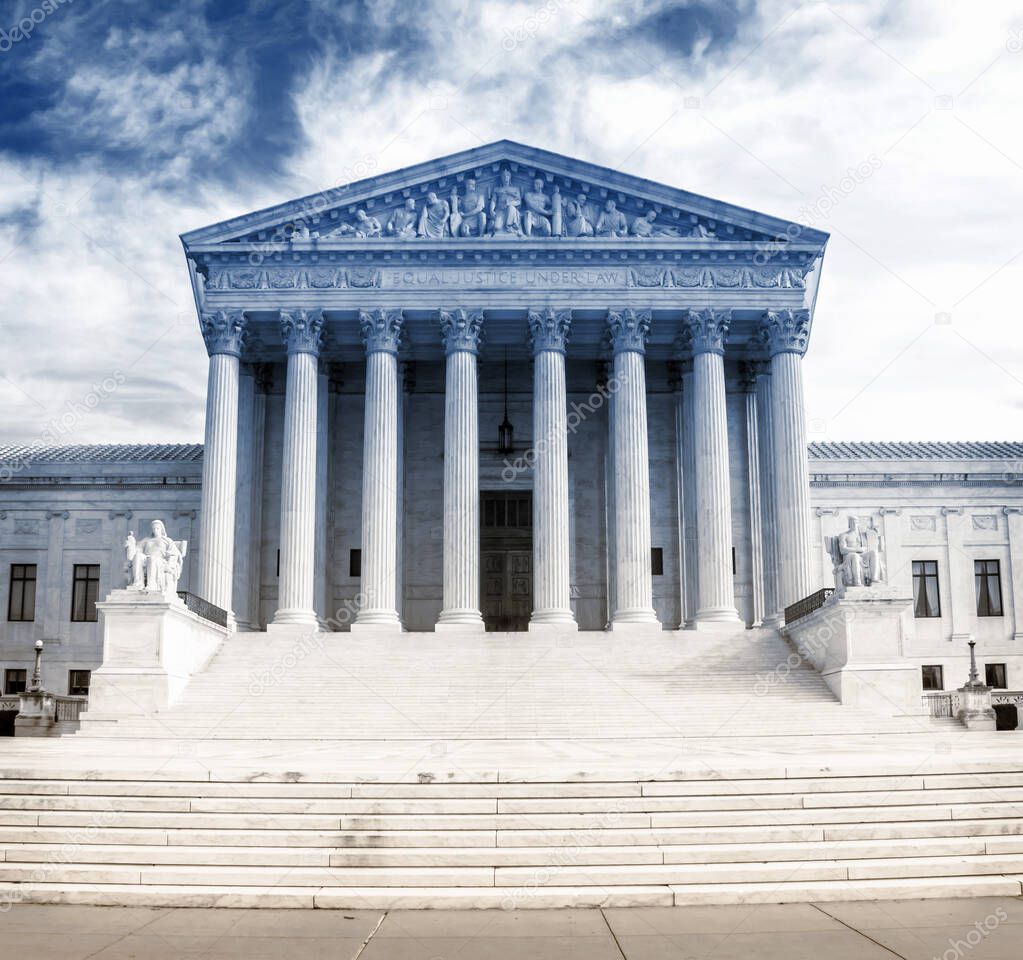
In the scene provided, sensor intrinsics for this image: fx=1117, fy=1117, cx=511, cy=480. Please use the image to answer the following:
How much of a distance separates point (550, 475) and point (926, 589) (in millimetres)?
20534

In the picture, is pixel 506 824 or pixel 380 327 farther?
pixel 380 327

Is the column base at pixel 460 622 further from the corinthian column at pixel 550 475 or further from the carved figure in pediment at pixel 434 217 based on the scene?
the carved figure in pediment at pixel 434 217

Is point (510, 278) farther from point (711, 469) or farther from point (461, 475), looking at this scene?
point (711, 469)

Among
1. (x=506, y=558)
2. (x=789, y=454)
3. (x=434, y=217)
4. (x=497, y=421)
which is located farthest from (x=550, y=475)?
(x=434, y=217)

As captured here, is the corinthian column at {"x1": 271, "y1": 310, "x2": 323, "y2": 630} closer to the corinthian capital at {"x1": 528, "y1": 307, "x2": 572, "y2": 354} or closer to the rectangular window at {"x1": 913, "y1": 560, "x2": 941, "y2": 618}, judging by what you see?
the corinthian capital at {"x1": 528, "y1": 307, "x2": 572, "y2": 354}

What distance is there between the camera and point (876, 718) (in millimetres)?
28422

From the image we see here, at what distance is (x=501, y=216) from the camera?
4166cm

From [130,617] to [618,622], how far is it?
16370 millimetres

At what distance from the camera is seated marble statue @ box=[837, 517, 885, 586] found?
31891 millimetres

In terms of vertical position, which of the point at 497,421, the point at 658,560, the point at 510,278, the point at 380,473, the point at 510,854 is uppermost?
the point at 510,278

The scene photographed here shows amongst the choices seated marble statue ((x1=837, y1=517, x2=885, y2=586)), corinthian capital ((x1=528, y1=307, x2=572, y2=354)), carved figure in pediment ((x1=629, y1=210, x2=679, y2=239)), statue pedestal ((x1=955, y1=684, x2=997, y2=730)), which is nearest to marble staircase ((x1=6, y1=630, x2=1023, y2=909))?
seated marble statue ((x1=837, y1=517, x2=885, y2=586))

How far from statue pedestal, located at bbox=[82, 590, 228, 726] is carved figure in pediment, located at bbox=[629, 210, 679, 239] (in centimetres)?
2135

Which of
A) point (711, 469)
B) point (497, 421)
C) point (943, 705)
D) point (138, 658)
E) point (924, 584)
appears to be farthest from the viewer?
point (924, 584)

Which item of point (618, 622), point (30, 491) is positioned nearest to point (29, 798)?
point (618, 622)
